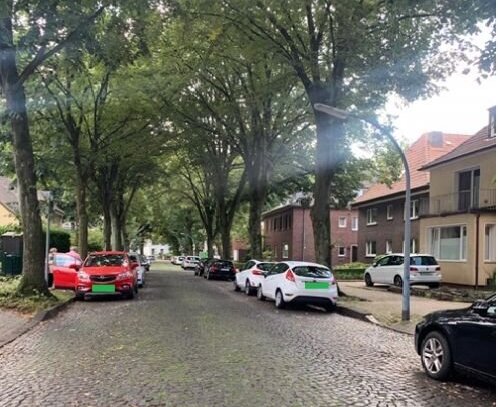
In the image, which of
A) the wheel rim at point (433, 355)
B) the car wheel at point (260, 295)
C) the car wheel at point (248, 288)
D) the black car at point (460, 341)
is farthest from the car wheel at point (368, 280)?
the wheel rim at point (433, 355)

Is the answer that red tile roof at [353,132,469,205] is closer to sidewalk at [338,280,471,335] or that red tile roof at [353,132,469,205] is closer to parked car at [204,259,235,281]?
parked car at [204,259,235,281]

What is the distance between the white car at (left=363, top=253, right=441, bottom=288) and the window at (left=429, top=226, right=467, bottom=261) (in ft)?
8.28

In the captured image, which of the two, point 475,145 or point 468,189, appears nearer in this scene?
point 475,145

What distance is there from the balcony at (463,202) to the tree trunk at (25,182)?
709 inches

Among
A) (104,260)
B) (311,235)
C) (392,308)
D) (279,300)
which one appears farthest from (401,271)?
(311,235)

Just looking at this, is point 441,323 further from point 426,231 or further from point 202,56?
point 426,231

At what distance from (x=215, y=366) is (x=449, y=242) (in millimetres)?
22870

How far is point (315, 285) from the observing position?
17.1 meters

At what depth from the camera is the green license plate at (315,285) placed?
1697cm

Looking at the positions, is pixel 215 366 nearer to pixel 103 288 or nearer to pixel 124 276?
pixel 103 288

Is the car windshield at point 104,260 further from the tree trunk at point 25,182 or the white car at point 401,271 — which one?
the white car at point 401,271

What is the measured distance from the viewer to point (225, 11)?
19844 mm

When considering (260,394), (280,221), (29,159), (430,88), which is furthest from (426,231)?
(280,221)

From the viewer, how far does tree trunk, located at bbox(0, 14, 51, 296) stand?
16000 millimetres
